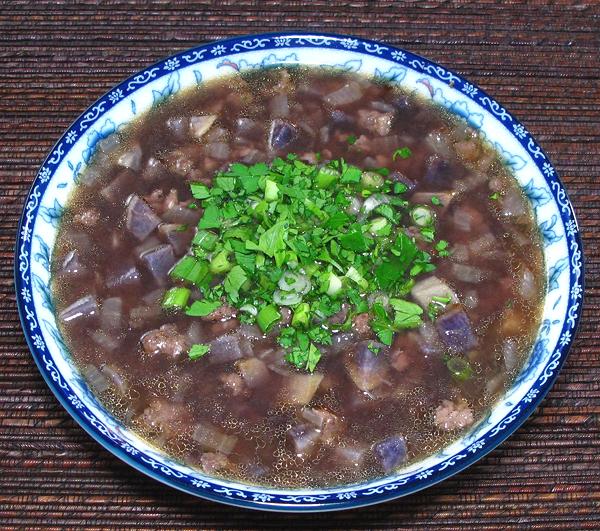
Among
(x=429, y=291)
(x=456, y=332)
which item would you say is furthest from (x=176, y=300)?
(x=456, y=332)

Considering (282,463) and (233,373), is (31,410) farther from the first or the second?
(282,463)

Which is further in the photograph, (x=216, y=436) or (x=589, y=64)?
(x=589, y=64)

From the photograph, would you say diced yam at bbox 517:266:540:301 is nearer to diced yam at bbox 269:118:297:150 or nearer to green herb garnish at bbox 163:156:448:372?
green herb garnish at bbox 163:156:448:372

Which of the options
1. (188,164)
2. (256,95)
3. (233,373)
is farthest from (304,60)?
(233,373)

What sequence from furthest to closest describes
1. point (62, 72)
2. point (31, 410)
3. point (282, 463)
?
point (62, 72) → point (31, 410) → point (282, 463)

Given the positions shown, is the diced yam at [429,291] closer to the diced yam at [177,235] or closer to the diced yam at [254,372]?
the diced yam at [254,372]
